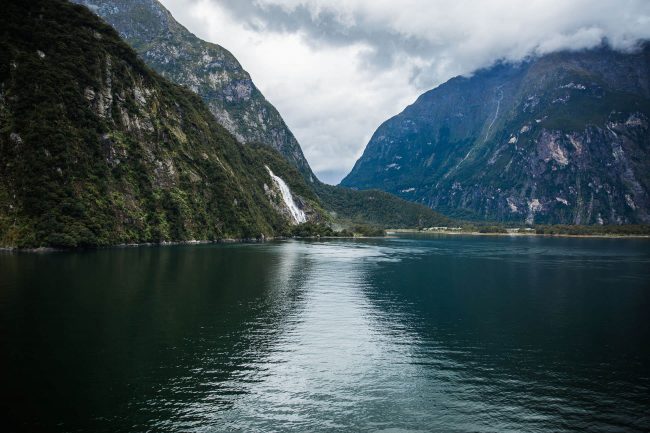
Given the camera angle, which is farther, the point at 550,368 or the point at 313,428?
the point at 550,368

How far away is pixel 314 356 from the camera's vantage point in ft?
143

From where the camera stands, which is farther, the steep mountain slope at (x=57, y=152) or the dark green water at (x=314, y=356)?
the steep mountain slope at (x=57, y=152)

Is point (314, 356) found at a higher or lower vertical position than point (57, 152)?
lower

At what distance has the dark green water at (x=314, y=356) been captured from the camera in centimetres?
3014

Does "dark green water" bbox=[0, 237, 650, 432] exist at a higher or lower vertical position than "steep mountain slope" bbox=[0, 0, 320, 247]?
lower

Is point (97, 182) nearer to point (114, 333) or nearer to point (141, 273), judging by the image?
point (141, 273)

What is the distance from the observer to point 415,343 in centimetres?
4925

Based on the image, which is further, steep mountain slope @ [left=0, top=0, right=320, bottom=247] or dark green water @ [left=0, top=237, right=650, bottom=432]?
steep mountain slope @ [left=0, top=0, right=320, bottom=247]

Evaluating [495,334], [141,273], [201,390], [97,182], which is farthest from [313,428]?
[97,182]

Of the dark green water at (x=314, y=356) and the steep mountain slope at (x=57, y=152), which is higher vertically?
the steep mountain slope at (x=57, y=152)

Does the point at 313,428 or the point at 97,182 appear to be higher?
the point at 97,182

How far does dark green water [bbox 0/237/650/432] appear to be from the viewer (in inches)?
1187

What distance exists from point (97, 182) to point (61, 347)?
149201mm

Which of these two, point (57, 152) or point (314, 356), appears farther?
point (57, 152)
